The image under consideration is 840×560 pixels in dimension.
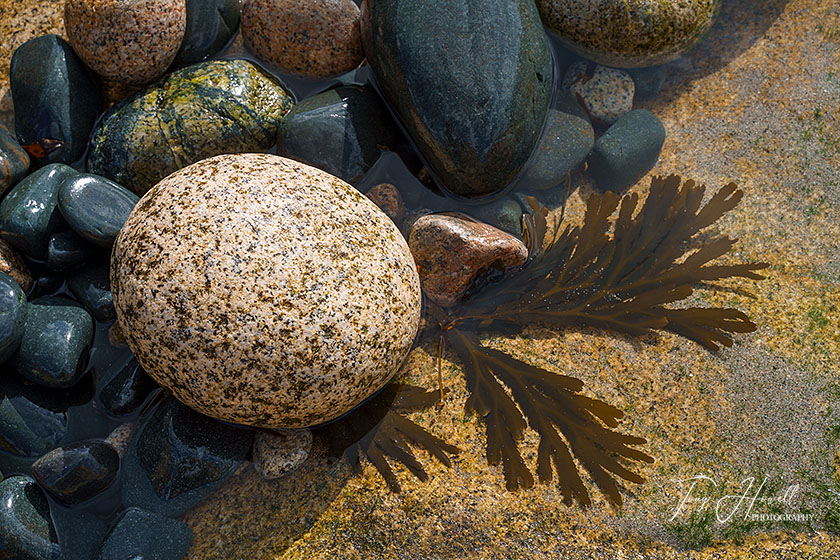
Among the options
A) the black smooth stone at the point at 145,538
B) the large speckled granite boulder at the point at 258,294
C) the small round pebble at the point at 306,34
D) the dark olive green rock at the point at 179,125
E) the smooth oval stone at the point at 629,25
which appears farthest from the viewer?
the smooth oval stone at the point at 629,25

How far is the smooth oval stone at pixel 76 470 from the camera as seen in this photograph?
2.59 metres

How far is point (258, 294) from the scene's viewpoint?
2279 millimetres

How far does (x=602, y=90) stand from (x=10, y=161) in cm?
319

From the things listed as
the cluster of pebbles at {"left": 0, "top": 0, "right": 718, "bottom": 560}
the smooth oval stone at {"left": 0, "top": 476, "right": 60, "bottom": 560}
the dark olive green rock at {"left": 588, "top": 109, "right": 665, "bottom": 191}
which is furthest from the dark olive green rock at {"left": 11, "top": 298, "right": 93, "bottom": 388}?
the dark olive green rock at {"left": 588, "top": 109, "right": 665, "bottom": 191}

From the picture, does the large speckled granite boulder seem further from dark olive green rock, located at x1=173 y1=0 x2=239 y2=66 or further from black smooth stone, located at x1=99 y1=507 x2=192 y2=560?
dark olive green rock, located at x1=173 y1=0 x2=239 y2=66

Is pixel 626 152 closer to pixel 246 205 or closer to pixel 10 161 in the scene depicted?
pixel 246 205

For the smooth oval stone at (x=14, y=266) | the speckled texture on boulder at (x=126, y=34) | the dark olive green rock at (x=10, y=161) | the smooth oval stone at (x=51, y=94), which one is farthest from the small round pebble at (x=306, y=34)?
the smooth oval stone at (x=14, y=266)

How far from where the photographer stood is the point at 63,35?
10.7 feet

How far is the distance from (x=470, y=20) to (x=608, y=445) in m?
2.14

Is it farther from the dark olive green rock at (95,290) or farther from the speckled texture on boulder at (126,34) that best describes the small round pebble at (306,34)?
the dark olive green rock at (95,290)

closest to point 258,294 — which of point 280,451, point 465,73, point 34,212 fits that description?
point 280,451

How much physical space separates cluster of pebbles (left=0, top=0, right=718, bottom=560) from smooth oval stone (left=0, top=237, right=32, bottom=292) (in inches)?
0.5

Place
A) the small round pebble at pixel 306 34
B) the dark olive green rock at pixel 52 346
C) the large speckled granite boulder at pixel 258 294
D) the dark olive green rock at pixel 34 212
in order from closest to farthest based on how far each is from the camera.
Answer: the large speckled granite boulder at pixel 258 294
the dark olive green rock at pixel 52 346
the dark olive green rock at pixel 34 212
the small round pebble at pixel 306 34

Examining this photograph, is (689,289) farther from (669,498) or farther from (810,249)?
(669,498)
